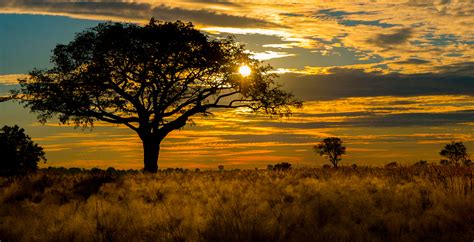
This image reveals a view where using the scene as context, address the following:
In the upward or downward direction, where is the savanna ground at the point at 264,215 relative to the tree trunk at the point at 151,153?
downward

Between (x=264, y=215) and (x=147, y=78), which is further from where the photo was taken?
(x=147, y=78)

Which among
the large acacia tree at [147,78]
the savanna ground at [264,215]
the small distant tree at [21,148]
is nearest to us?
the savanna ground at [264,215]

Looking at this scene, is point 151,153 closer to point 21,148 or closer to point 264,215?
point 264,215

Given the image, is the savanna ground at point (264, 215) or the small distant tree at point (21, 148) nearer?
the savanna ground at point (264, 215)

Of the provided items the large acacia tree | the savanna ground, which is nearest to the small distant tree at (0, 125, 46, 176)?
the large acacia tree

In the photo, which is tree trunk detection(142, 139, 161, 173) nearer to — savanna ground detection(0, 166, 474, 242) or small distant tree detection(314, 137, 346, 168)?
savanna ground detection(0, 166, 474, 242)

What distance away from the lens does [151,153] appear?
34.2 meters

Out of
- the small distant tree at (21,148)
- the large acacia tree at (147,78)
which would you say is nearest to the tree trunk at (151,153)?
the large acacia tree at (147,78)

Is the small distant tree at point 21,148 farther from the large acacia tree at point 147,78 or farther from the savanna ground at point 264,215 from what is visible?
the savanna ground at point 264,215

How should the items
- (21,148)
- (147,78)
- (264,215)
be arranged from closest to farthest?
(264,215), (147,78), (21,148)

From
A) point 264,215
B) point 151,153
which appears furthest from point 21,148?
point 264,215

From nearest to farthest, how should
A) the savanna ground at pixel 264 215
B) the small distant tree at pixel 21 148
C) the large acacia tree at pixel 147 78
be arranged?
1. the savanna ground at pixel 264 215
2. the large acacia tree at pixel 147 78
3. the small distant tree at pixel 21 148

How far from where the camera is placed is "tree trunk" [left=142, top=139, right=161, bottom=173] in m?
34.1

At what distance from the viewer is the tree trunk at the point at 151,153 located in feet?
112
